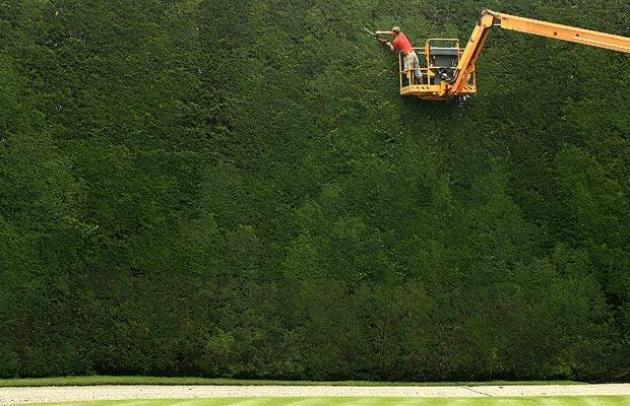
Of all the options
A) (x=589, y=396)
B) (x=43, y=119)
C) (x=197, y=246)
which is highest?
(x=43, y=119)

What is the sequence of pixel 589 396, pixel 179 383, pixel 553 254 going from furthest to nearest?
pixel 553 254 < pixel 179 383 < pixel 589 396

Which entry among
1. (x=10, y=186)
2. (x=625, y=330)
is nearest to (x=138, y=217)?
(x=10, y=186)

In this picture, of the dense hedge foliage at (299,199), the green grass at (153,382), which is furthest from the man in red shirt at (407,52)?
the green grass at (153,382)

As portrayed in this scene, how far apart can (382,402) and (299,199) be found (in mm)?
4179

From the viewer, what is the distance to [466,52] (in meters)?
14.6

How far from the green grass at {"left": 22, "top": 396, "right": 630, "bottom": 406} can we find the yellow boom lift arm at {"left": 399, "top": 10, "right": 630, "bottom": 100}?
17.3 ft

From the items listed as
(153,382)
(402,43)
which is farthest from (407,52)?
(153,382)

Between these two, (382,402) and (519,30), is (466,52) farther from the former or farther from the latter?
(382,402)

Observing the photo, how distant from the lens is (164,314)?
568 inches

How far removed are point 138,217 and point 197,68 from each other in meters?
2.70

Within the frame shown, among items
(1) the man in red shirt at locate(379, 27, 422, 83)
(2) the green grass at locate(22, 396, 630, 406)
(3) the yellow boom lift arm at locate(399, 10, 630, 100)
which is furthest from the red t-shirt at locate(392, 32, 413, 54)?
(2) the green grass at locate(22, 396, 630, 406)

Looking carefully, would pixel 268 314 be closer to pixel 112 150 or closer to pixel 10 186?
pixel 112 150

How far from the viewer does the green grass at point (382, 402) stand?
11648mm

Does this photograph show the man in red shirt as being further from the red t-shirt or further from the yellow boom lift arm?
the yellow boom lift arm
